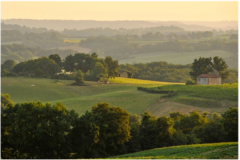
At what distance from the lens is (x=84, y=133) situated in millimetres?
36938

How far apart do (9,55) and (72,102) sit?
444 feet

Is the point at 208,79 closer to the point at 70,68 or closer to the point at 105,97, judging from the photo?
the point at 105,97

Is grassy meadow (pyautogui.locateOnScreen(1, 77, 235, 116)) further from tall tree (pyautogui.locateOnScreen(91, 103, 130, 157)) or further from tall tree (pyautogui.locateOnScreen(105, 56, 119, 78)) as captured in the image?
tall tree (pyautogui.locateOnScreen(91, 103, 130, 157))

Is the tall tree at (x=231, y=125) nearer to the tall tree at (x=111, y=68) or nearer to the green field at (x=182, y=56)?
the tall tree at (x=111, y=68)

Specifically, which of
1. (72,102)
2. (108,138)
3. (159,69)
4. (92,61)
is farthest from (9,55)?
(108,138)

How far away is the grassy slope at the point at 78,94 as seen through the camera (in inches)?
2662

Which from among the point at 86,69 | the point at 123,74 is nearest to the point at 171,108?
the point at 86,69

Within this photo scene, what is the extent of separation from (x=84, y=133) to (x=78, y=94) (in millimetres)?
40920

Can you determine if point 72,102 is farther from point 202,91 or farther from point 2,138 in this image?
point 2,138

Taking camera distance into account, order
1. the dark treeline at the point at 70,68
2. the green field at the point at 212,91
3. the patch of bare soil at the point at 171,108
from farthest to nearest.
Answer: the dark treeline at the point at 70,68 < the green field at the point at 212,91 < the patch of bare soil at the point at 171,108

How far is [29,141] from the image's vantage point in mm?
34969

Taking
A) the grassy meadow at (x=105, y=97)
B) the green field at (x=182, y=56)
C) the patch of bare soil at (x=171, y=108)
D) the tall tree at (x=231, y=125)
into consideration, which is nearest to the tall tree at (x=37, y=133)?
the tall tree at (x=231, y=125)

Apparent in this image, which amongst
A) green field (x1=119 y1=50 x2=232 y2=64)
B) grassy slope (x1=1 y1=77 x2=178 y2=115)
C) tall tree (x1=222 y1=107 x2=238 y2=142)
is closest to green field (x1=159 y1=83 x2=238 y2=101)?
grassy slope (x1=1 y1=77 x2=178 y2=115)

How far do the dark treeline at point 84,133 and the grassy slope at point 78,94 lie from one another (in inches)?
884
